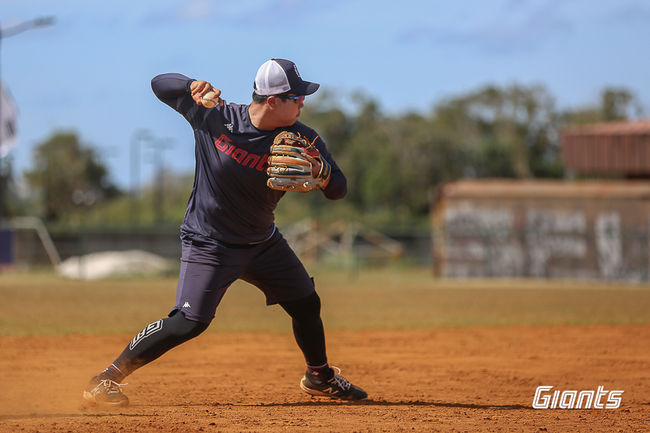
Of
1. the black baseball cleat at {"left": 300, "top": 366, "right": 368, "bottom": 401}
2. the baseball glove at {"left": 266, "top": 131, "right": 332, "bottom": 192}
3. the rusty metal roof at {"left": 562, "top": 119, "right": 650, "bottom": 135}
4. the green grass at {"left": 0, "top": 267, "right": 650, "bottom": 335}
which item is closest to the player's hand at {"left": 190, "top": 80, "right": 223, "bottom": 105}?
the baseball glove at {"left": 266, "top": 131, "right": 332, "bottom": 192}

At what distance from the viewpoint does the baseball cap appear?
5590mm

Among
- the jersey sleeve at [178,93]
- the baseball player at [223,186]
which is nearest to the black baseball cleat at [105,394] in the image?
the baseball player at [223,186]

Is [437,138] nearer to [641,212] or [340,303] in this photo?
[641,212]

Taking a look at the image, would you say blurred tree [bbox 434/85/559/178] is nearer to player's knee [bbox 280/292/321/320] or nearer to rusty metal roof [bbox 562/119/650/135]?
rusty metal roof [bbox 562/119/650/135]

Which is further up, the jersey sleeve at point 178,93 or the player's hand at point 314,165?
the jersey sleeve at point 178,93

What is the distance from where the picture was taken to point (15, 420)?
552 centimetres

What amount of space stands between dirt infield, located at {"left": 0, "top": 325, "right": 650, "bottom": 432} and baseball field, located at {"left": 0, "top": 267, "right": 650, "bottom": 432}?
0.06 ft

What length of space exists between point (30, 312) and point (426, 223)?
41.3 metres

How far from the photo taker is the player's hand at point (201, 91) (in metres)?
5.76

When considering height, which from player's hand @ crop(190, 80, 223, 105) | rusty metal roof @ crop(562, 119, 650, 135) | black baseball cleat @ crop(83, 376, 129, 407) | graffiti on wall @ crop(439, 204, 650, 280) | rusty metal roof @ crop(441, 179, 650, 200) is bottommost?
graffiti on wall @ crop(439, 204, 650, 280)

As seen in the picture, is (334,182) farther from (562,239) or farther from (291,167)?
(562,239)

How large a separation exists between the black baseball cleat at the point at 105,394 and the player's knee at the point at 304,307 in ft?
4.37

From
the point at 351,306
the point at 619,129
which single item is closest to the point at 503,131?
the point at 619,129

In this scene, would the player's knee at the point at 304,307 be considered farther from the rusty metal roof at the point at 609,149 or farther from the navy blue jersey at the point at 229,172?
the rusty metal roof at the point at 609,149
